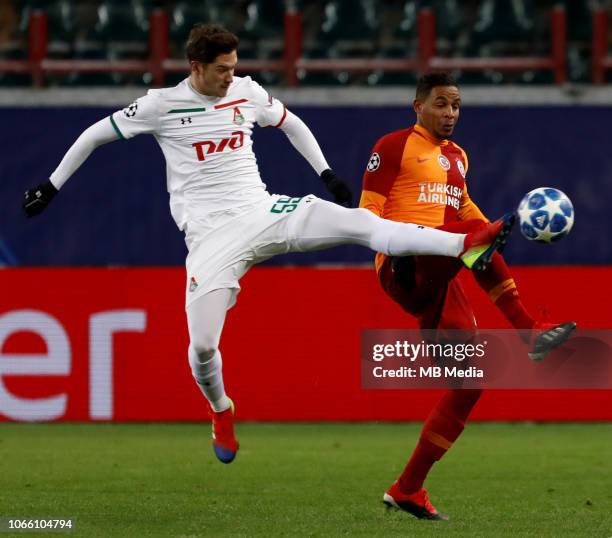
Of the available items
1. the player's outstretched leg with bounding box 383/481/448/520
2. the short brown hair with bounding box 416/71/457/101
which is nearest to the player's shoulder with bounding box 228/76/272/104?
the short brown hair with bounding box 416/71/457/101

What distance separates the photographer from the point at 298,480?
28.9 feet

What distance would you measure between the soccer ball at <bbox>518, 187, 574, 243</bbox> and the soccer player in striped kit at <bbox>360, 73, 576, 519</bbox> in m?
0.51

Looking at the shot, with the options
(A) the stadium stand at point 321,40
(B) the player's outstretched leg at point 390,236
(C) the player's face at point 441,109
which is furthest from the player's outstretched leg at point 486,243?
(A) the stadium stand at point 321,40

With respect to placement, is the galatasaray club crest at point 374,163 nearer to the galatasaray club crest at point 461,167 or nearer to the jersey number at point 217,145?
the galatasaray club crest at point 461,167

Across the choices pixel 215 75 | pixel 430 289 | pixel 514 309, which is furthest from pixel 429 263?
pixel 215 75

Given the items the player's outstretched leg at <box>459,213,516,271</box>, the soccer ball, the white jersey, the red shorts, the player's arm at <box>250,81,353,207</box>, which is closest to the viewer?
the player's outstretched leg at <box>459,213,516,271</box>

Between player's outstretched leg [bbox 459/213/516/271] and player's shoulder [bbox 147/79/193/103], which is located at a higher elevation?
player's shoulder [bbox 147/79/193/103]

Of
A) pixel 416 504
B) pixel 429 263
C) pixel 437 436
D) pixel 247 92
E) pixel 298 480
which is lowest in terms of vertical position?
pixel 298 480

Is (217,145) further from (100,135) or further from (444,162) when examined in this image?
(444,162)

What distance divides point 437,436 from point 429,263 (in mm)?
913

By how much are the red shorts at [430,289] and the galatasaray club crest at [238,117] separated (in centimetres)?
105

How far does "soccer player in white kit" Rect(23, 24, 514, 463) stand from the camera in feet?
23.2

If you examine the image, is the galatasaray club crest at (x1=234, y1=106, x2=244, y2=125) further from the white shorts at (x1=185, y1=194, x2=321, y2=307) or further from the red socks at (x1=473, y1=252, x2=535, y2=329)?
the red socks at (x1=473, y1=252, x2=535, y2=329)

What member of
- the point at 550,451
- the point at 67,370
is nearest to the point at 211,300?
the point at 550,451
